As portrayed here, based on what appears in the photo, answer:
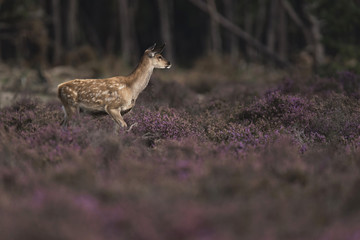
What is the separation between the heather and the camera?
3924 millimetres

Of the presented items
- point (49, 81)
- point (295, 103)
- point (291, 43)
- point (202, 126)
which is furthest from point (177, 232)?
point (291, 43)

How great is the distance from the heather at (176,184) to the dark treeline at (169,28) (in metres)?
11.6

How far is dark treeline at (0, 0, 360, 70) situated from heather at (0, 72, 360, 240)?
11.6 m

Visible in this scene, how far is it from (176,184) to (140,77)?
179 inches

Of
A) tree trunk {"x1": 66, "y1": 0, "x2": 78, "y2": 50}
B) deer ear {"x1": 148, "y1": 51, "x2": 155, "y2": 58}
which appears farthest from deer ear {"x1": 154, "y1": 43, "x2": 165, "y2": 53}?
tree trunk {"x1": 66, "y1": 0, "x2": 78, "y2": 50}

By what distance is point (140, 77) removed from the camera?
907 cm

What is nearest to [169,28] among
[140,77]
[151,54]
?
[151,54]

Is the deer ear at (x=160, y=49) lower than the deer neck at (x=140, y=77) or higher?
higher

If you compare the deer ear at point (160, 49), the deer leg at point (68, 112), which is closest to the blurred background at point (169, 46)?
the deer leg at point (68, 112)

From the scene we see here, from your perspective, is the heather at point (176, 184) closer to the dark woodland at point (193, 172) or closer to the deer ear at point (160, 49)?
the dark woodland at point (193, 172)

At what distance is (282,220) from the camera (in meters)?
4.14

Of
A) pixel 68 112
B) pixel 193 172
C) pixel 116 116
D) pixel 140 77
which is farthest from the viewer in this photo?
pixel 140 77

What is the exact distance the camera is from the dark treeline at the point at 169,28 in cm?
1998

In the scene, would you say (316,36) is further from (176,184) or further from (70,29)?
(176,184)
